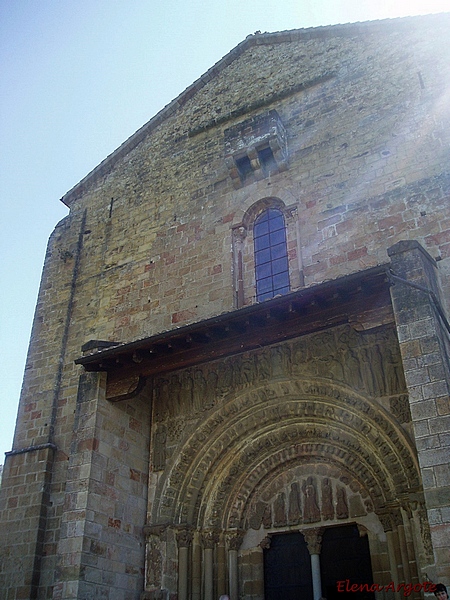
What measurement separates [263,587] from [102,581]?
216 centimetres

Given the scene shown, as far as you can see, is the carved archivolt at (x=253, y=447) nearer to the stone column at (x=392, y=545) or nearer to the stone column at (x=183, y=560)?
the stone column at (x=183, y=560)

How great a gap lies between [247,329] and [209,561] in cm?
326

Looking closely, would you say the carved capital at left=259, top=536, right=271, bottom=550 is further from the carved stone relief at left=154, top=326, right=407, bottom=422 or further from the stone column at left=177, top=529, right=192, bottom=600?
the carved stone relief at left=154, top=326, right=407, bottom=422

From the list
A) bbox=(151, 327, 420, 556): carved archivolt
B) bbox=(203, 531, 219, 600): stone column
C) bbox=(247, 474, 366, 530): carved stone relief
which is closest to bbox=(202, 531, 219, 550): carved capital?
bbox=(203, 531, 219, 600): stone column

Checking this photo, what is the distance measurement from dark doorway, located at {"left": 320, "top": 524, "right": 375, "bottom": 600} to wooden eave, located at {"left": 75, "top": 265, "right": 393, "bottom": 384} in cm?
271

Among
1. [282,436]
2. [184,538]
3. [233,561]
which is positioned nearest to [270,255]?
[282,436]

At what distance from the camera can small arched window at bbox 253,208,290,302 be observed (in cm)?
997

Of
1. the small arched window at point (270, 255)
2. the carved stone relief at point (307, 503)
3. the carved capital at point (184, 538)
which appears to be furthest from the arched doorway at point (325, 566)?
the small arched window at point (270, 255)

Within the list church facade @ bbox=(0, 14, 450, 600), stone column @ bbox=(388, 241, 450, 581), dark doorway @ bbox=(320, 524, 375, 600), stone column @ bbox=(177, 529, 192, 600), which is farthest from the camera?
stone column @ bbox=(177, 529, 192, 600)

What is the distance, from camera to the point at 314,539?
819 centimetres

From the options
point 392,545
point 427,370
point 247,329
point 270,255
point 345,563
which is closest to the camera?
point 427,370

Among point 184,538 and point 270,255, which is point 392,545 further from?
point 270,255

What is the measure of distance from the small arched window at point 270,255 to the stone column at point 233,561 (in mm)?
3583

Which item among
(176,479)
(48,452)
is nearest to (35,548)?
(48,452)
